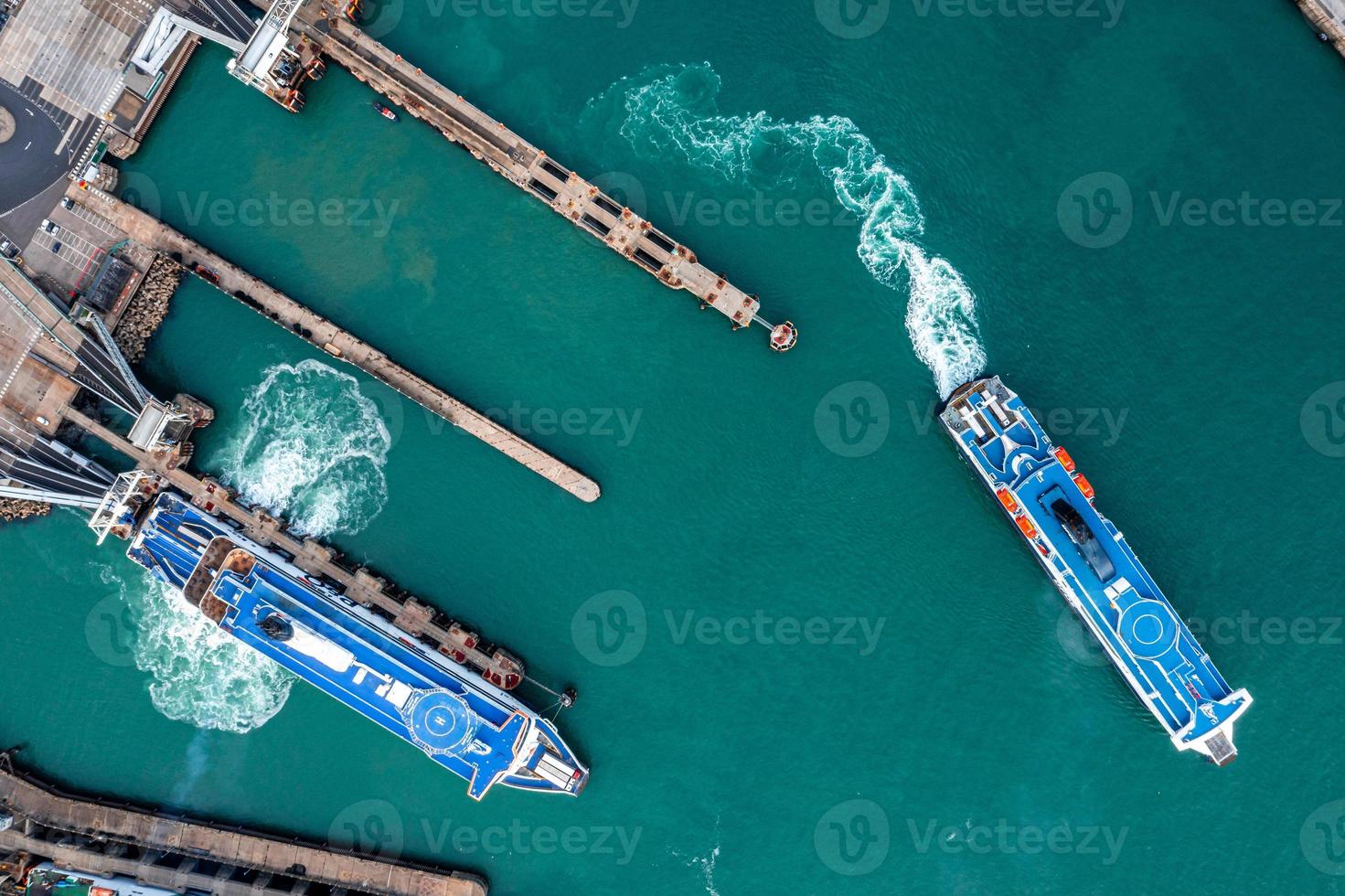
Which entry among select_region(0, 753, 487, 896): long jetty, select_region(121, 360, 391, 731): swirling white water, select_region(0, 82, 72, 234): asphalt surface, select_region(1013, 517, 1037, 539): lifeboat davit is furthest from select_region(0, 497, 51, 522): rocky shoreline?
select_region(1013, 517, 1037, 539): lifeboat davit

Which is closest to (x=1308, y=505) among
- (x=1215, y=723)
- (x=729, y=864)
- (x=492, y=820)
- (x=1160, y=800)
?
(x=1215, y=723)

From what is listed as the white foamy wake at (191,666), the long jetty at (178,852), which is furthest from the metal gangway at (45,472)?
the long jetty at (178,852)

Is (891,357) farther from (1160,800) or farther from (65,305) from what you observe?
(65,305)

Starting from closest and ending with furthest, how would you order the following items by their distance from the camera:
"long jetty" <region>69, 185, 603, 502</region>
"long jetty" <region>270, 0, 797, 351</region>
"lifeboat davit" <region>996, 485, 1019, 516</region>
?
"lifeboat davit" <region>996, 485, 1019, 516</region> < "long jetty" <region>270, 0, 797, 351</region> < "long jetty" <region>69, 185, 603, 502</region>

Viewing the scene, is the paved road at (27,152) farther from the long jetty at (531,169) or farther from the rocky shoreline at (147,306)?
the long jetty at (531,169)

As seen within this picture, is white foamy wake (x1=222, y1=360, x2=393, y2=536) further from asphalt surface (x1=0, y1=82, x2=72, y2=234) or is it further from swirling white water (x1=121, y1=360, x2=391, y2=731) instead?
asphalt surface (x1=0, y1=82, x2=72, y2=234)

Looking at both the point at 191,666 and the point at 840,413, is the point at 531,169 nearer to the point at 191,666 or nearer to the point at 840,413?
the point at 840,413
